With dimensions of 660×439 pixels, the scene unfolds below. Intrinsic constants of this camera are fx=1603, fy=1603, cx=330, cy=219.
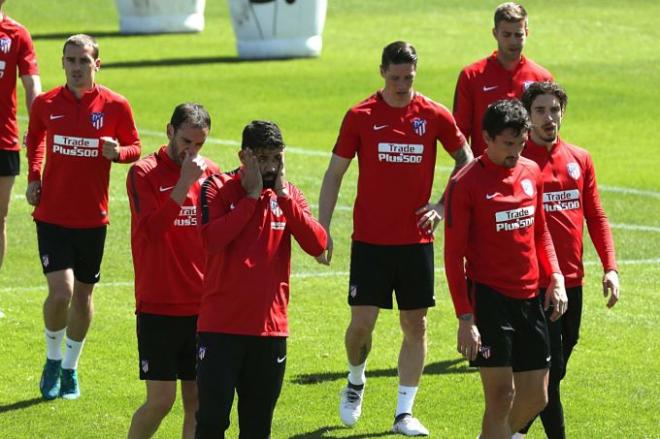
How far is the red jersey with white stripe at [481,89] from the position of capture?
42.1 ft

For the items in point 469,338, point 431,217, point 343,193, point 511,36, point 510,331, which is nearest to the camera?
point 469,338

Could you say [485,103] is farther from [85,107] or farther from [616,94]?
[616,94]

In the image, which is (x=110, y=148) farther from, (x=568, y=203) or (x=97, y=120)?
(x=568, y=203)

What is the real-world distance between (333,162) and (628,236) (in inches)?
307

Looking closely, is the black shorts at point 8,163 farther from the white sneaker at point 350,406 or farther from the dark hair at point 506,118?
the dark hair at point 506,118

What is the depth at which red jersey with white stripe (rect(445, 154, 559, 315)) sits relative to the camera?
9.50m

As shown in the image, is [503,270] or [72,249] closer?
[503,270]

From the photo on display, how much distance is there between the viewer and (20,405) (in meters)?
12.0

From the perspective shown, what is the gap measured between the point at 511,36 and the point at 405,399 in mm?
3182

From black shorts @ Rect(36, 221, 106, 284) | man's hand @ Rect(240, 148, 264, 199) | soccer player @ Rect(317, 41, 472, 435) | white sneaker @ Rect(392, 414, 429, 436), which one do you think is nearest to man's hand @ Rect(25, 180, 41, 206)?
black shorts @ Rect(36, 221, 106, 284)

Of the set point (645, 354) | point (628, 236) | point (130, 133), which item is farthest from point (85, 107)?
point (628, 236)

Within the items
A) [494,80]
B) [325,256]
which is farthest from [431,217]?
[494,80]

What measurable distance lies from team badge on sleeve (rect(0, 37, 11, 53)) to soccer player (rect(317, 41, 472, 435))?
4191 mm

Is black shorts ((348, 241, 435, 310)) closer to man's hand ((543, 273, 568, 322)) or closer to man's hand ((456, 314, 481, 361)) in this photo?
man's hand ((543, 273, 568, 322))
